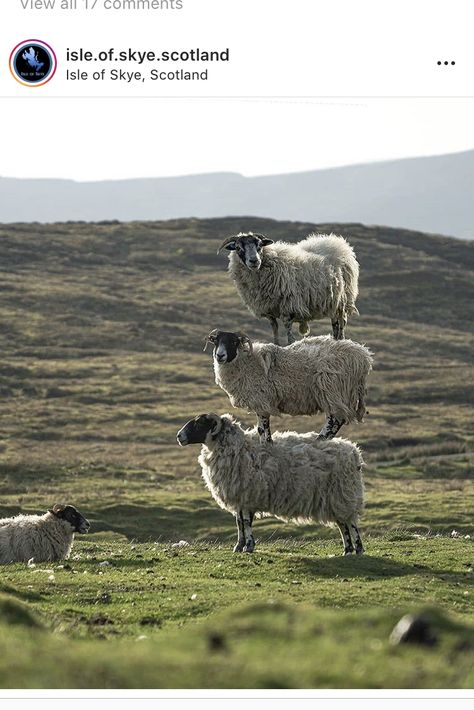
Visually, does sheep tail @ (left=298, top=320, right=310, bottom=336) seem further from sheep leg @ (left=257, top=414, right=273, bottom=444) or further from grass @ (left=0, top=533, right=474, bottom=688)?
grass @ (left=0, top=533, right=474, bottom=688)

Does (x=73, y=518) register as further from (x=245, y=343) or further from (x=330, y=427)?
(x=330, y=427)

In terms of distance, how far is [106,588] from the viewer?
15.6 m

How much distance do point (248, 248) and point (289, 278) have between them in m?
1.03

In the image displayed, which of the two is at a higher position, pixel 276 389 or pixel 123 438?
pixel 276 389

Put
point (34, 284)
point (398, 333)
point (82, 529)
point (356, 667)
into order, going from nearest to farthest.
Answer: point (356, 667) → point (82, 529) → point (398, 333) → point (34, 284)

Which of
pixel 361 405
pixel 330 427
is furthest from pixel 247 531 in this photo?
pixel 361 405

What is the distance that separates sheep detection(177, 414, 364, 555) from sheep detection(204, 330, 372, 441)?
606 millimetres

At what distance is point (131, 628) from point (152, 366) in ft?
238

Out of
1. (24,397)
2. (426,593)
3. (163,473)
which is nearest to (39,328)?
(24,397)

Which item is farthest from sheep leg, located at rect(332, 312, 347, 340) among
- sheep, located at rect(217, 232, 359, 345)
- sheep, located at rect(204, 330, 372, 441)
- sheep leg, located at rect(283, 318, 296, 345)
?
sheep, located at rect(204, 330, 372, 441)

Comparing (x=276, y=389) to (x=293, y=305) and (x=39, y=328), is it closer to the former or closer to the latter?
(x=293, y=305)

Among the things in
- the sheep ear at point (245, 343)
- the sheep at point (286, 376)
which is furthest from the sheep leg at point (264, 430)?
the sheep ear at point (245, 343)

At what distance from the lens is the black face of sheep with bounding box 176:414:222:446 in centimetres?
1946

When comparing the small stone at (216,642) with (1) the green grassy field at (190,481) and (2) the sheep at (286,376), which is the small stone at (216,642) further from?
(2) the sheep at (286,376)
